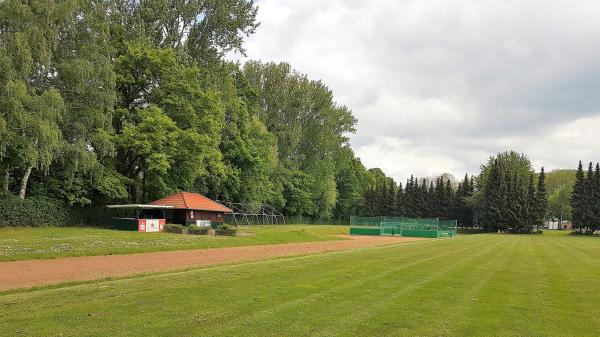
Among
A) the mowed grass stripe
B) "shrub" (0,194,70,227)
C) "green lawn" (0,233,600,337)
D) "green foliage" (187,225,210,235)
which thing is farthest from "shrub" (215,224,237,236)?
the mowed grass stripe

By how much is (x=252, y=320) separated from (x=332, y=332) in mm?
1590

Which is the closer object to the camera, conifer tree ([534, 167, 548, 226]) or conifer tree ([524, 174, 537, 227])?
conifer tree ([524, 174, 537, 227])

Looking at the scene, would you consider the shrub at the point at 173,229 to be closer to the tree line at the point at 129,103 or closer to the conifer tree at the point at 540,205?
the tree line at the point at 129,103

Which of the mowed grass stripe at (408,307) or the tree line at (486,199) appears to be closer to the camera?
the mowed grass stripe at (408,307)

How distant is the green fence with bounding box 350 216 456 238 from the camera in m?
59.4

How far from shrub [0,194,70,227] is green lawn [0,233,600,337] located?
28.4m

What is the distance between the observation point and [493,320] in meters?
9.20

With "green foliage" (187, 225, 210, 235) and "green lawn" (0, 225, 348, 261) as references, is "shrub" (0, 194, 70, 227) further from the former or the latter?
"green foliage" (187, 225, 210, 235)

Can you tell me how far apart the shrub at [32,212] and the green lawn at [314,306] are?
93.0 feet

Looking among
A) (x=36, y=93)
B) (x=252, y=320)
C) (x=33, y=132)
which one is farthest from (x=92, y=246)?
(x=252, y=320)

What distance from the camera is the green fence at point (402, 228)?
59438 millimetres

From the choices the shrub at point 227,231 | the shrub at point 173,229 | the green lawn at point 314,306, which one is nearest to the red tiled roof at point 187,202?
the shrub at point 173,229

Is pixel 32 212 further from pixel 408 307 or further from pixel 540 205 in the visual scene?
pixel 540 205

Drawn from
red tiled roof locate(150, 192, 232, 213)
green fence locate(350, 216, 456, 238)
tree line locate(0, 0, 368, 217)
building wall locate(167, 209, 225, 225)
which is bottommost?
green fence locate(350, 216, 456, 238)
